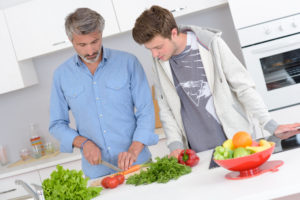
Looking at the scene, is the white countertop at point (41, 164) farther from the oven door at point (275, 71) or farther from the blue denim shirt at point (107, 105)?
the oven door at point (275, 71)

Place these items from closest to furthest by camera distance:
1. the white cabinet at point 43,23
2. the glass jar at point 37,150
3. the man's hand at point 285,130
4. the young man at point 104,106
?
the man's hand at point 285,130 < the young man at point 104,106 < the white cabinet at point 43,23 < the glass jar at point 37,150

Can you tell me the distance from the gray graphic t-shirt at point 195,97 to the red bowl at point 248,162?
2.21 feet

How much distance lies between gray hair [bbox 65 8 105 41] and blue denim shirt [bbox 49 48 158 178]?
0.20m

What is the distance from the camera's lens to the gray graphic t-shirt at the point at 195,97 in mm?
2242

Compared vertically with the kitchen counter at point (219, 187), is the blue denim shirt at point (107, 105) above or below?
above

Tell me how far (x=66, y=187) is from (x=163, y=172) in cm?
39

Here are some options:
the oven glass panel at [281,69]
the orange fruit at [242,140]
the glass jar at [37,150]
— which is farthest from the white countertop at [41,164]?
the orange fruit at [242,140]

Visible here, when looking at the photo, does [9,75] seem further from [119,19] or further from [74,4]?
[119,19]

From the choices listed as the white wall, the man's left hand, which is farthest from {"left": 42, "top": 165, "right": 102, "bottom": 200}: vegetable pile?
the white wall

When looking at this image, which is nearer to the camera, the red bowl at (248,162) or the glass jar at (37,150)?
the red bowl at (248,162)

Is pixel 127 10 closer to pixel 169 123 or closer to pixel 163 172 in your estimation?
pixel 169 123

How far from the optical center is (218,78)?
2203 mm

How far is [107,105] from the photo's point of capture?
7.72 ft

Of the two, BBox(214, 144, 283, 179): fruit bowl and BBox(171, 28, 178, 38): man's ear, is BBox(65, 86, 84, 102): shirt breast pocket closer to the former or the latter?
BBox(171, 28, 178, 38): man's ear
